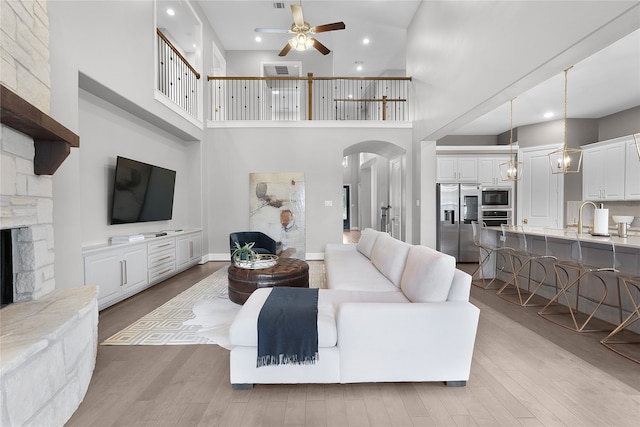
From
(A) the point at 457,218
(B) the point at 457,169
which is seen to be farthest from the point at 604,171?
(A) the point at 457,218

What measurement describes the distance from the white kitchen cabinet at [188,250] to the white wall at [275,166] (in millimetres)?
697

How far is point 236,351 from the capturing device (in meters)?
1.95

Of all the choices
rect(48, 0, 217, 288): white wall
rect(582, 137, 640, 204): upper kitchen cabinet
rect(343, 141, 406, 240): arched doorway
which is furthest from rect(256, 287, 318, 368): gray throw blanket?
rect(582, 137, 640, 204): upper kitchen cabinet

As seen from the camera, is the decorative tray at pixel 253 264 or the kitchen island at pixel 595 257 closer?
the kitchen island at pixel 595 257

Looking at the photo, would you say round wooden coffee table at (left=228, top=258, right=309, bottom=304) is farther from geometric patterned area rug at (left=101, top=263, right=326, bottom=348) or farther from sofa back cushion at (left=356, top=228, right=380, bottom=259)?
sofa back cushion at (left=356, top=228, right=380, bottom=259)

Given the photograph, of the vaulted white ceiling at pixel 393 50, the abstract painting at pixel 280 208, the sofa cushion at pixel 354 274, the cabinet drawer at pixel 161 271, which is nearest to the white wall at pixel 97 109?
the cabinet drawer at pixel 161 271

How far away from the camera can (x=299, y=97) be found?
8.15 meters

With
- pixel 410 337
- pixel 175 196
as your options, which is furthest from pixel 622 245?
pixel 175 196

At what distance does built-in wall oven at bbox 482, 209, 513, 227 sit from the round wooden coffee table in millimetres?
4883

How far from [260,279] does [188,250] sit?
2683 millimetres

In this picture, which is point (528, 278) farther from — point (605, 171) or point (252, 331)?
point (252, 331)

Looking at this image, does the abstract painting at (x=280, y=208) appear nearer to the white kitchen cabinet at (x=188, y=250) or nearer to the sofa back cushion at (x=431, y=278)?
the white kitchen cabinet at (x=188, y=250)

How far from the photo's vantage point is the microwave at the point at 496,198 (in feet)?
21.6

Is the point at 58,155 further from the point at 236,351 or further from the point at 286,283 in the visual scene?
the point at 286,283
